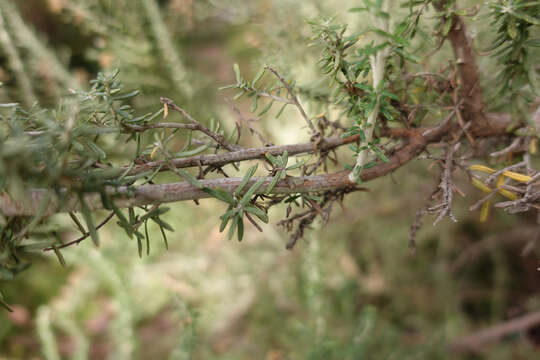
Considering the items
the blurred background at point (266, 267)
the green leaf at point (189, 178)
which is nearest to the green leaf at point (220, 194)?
the green leaf at point (189, 178)

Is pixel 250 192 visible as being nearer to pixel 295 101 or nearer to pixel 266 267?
pixel 295 101

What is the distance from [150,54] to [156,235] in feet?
1.79

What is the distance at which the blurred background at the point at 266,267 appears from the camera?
75cm

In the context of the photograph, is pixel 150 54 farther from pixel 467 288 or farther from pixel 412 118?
pixel 467 288

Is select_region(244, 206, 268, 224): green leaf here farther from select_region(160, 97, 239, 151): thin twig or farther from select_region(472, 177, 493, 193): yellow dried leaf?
select_region(472, 177, 493, 193): yellow dried leaf

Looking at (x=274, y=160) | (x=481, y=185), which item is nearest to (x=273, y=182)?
(x=274, y=160)

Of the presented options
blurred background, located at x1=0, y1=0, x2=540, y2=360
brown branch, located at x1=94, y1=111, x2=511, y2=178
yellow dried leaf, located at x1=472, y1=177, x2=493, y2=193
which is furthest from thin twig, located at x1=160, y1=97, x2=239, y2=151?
blurred background, located at x1=0, y1=0, x2=540, y2=360

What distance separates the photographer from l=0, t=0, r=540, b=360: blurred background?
75 centimetres

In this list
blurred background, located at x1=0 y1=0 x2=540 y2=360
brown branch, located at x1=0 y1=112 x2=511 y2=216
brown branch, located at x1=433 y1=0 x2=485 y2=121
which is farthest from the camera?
blurred background, located at x1=0 y1=0 x2=540 y2=360

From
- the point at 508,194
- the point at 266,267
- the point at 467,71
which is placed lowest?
the point at 266,267

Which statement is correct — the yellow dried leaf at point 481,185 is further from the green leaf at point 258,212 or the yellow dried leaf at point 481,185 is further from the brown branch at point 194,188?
the green leaf at point 258,212

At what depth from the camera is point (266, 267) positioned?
39.4 inches

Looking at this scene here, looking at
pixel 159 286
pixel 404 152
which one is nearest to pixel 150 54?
pixel 159 286

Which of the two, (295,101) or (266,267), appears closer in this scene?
(295,101)
